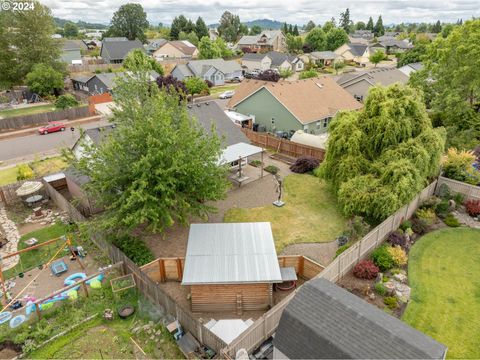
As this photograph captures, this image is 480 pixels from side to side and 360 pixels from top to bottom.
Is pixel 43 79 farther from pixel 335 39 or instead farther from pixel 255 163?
pixel 335 39

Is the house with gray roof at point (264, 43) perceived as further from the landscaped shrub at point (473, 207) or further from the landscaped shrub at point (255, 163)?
the landscaped shrub at point (473, 207)

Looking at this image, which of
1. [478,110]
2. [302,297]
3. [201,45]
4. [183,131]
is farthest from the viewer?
[201,45]

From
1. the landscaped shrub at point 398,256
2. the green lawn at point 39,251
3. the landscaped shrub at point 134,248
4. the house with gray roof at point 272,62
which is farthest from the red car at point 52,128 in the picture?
the house with gray roof at point 272,62

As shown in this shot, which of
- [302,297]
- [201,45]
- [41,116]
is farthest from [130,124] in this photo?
[201,45]

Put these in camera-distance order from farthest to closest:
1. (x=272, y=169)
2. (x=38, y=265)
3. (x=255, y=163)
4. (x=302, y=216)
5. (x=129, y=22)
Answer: (x=129, y=22)
(x=255, y=163)
(x=272, y=169)
(x=302, y=216)
(x=38, y=265)

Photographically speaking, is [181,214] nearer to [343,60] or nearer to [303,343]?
[303,343]

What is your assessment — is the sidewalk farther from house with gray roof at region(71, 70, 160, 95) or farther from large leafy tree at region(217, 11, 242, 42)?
large leafy tree at region(217, 11, 242, 42)

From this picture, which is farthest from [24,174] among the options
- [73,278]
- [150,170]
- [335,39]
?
[335,39]
